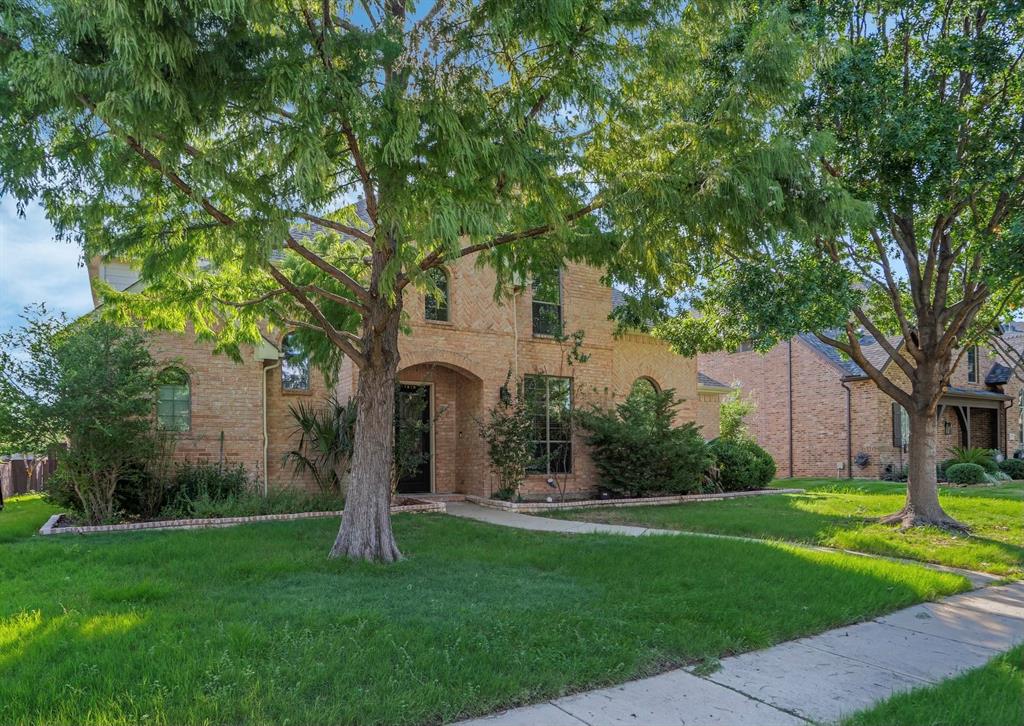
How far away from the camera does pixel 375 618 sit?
494cm

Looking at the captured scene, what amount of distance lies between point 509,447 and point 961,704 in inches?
391

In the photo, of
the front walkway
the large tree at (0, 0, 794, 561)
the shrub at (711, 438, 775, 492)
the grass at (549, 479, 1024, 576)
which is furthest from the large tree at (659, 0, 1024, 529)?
the shrub at (711, 438, 775, 492)

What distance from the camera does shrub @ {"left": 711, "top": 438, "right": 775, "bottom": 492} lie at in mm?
16125

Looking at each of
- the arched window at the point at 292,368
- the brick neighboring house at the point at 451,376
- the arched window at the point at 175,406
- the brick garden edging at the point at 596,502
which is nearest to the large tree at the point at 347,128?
the brick neighboring house at the point at 451,376

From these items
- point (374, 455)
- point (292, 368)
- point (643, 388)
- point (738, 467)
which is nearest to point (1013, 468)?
point (738, 467)

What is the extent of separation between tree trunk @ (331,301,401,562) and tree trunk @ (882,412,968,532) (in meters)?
7.84

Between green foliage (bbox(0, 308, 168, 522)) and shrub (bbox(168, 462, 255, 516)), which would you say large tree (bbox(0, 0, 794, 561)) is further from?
shrub (bbox(168, 462, 255, 516))

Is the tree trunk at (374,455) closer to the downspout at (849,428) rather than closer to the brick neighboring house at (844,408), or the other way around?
the brick neighboring house at (844,408)

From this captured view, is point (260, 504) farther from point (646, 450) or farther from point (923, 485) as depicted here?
point (923, 485)

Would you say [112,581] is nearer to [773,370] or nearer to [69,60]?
[69,60]

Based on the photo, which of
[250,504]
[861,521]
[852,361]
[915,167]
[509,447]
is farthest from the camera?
[852,361]

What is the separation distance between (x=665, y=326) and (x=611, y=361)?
3.45 metres

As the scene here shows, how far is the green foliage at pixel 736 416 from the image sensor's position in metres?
22.9

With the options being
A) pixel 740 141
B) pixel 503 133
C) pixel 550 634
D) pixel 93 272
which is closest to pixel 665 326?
pixel 740 141
